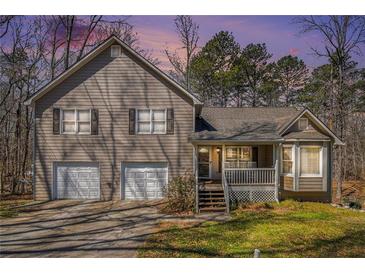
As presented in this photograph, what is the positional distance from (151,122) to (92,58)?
13.9ft

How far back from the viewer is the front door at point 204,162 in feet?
49.7

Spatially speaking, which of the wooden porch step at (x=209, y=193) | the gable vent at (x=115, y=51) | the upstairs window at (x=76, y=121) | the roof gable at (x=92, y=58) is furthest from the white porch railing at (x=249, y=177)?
the gable vent at (x=115, y=51)

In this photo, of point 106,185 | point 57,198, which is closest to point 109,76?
point 106,185

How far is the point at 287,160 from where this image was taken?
13.6 m

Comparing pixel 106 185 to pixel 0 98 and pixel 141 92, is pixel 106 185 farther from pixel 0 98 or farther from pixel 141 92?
pixel 0 98

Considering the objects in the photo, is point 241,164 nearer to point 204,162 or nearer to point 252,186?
point 204,162

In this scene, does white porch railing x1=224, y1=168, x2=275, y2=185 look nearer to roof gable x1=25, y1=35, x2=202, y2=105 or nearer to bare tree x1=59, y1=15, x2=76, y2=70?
roof gable x1=25, y1=35, x2=202, y2=105

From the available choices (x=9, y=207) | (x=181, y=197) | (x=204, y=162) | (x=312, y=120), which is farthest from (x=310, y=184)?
(x=9, y=207)

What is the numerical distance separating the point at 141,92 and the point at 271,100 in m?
17.5

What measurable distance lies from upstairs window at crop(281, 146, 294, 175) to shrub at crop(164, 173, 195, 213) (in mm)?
4799

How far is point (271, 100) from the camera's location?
27.5 meters

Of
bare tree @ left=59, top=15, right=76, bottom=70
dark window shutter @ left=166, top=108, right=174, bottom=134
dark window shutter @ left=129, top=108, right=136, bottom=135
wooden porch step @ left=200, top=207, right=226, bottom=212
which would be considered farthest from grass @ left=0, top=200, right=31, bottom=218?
bare tree @ left=59, top=15, right=76, bottom=70

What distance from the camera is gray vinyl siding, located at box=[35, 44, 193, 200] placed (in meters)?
13.7

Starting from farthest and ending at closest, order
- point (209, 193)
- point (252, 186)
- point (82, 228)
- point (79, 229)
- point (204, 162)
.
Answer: point (204, 162) < point (252, 186) < point (209, 193) < point (82, 228) < point (79, 229)
